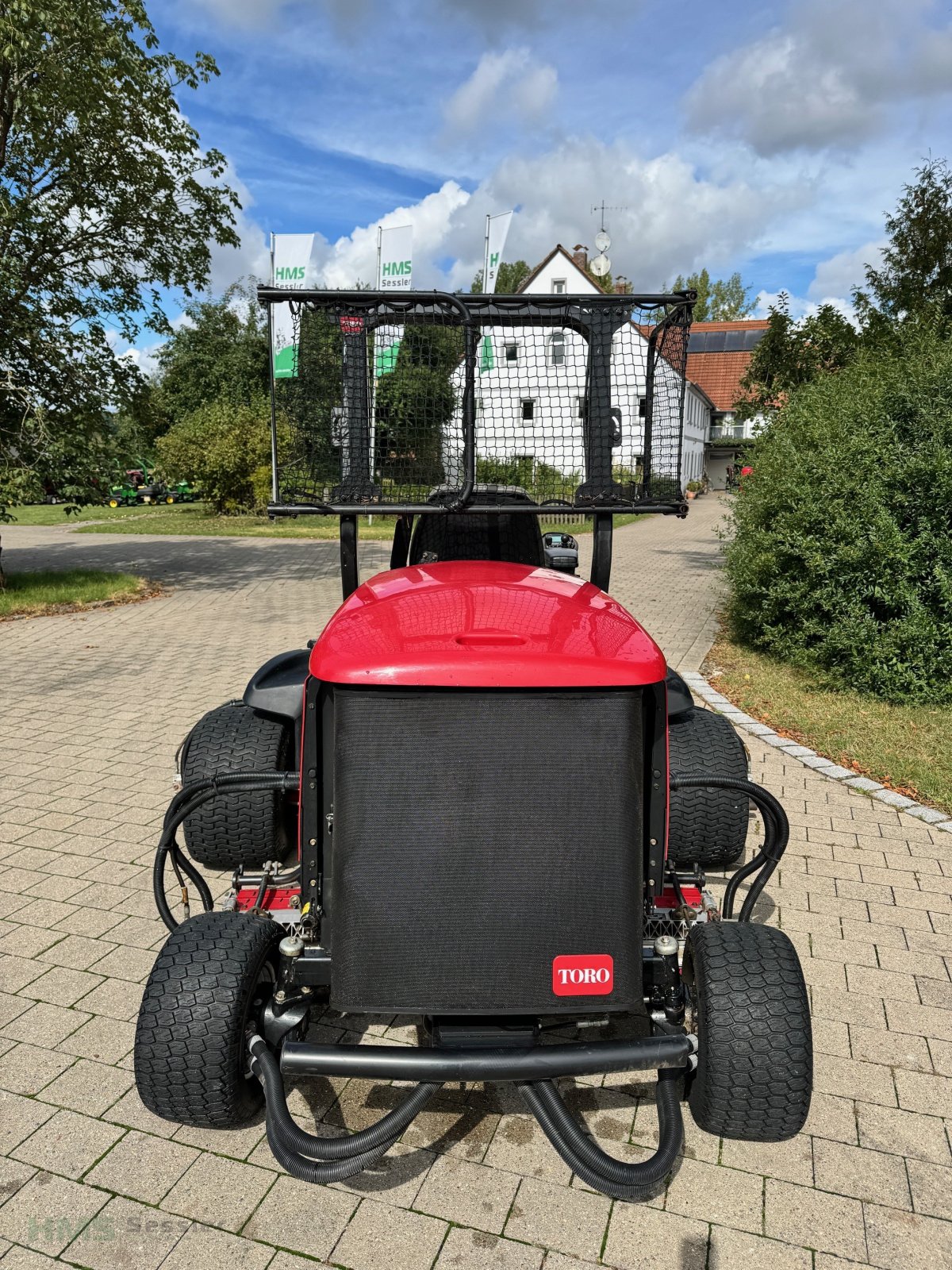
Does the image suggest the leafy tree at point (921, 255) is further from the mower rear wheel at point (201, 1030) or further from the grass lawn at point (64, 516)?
the grass lawn at point (64, 516)

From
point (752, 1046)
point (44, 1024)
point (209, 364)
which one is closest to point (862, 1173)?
point (752, 1046)

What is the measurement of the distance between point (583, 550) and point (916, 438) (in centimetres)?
969

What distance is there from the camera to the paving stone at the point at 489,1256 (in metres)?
2.04

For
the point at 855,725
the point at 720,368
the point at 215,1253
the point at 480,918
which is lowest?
the point at 215,1253

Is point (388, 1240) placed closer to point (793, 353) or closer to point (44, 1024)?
point (44, 1024)

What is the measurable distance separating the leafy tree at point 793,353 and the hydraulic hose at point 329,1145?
34.4 ft

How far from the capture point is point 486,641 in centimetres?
210

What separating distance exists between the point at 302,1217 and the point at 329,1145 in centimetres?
40

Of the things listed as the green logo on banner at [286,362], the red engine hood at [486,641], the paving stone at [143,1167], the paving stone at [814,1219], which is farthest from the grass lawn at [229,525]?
the paving stone at [814,1219]

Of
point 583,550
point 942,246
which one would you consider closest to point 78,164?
point 583,550

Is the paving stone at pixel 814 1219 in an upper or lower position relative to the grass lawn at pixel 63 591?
lower

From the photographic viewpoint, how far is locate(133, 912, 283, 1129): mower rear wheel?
85.1 inches

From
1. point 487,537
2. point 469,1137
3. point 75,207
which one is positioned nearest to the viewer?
point 469,1137

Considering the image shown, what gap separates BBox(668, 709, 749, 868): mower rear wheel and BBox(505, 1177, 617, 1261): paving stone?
1249 millimetres
